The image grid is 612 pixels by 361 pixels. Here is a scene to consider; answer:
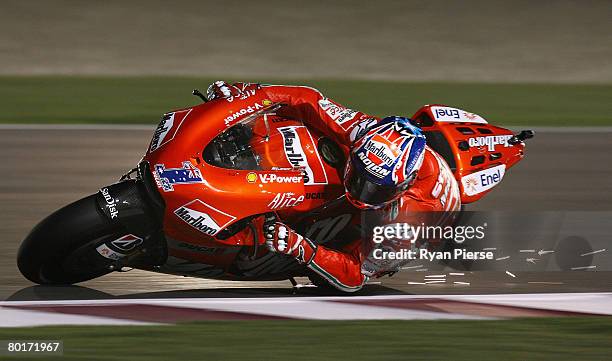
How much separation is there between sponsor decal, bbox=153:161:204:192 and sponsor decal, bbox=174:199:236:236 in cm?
13

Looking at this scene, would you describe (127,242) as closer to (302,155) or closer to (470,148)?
(302,155)

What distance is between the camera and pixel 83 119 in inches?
457

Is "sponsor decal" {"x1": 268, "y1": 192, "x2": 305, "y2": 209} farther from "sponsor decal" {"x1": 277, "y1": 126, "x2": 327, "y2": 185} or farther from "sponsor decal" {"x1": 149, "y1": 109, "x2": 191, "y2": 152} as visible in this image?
"sponsor decal" {"x1": 149, "y1": 109, "x2": 191, "y2": 152}

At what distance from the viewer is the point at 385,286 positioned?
24.1ft

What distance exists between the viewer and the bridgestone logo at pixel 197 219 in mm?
6125

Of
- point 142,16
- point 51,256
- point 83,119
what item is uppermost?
point 142,16

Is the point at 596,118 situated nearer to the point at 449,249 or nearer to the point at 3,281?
the point at 449,249

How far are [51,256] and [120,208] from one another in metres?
0.59

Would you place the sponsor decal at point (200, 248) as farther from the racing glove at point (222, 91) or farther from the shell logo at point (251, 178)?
the racing glove at point (222, 91)

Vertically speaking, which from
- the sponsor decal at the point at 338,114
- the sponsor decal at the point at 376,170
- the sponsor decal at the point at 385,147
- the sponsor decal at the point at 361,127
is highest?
the sponsor decal at the point at 338,114


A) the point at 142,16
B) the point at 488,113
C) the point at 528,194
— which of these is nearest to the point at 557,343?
the point at 528,194

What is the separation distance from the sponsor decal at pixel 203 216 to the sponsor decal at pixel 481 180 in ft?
5.66

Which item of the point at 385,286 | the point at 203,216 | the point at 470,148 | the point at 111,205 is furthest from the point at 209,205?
the point at 470,148

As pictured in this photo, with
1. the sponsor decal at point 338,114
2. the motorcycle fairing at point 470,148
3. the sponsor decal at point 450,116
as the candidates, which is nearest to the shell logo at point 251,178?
the sponsor decal at point 338,114
